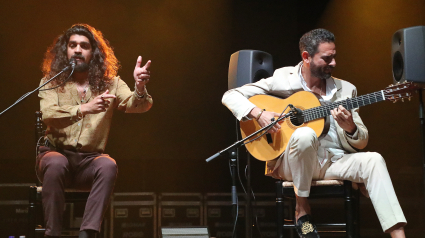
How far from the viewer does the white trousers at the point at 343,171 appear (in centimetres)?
213

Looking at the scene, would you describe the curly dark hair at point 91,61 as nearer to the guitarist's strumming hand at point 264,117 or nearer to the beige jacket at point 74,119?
the beige jacket at point 74,119

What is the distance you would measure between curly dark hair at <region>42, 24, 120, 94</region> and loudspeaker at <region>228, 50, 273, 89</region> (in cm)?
87

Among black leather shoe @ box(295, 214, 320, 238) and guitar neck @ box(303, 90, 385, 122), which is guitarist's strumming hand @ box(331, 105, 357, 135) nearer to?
guitar neck @ box(303, 90, 385, 122)

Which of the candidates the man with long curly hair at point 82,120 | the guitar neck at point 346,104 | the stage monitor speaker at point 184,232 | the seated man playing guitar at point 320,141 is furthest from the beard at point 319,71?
the stage monitor speaker at point 184,232

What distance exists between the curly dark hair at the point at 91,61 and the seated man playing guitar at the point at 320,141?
0.82 meters

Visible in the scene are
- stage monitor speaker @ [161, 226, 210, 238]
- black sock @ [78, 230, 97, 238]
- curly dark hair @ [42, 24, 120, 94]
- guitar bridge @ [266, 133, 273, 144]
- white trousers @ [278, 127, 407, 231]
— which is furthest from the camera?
curly dark hair @ [42, 24, 120, 94]

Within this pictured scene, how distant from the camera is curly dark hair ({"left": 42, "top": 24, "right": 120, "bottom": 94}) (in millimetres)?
2807

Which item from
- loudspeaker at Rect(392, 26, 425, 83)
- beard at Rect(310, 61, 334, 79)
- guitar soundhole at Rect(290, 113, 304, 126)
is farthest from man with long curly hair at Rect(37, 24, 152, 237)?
loudspeaker at Rect(392, 26, 425, 83)

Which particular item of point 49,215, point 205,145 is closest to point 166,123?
point 205,145

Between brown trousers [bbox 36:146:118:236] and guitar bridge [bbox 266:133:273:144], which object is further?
guitar bridge [bbox 266:133:273:144]

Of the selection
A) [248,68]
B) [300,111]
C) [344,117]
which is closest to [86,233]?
[300,111]

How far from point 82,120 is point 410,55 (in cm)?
197

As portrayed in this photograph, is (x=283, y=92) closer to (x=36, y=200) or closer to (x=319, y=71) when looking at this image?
(x=319, y=71)

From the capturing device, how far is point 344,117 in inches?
93.9
